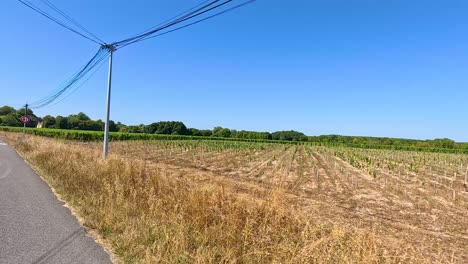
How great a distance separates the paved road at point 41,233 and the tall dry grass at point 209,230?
30 centimetres

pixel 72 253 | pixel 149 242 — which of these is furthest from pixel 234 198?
pixel 72 253

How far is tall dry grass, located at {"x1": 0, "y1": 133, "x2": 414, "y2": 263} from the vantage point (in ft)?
12.9

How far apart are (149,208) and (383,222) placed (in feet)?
21.4

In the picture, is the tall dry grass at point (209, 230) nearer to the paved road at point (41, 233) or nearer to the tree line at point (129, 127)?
the paved road at point (41, 233)

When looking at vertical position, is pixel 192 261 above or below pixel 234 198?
below

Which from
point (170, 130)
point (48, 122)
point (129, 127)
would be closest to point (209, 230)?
point (170, 130)

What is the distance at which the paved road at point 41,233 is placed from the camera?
4.12 meters

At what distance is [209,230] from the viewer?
4.90 meters

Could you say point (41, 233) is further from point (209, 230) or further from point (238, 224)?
point (238, 224)

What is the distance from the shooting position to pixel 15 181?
33.8ft

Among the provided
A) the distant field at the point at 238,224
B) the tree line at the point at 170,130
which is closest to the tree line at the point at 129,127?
the tree line at the point at 170,130

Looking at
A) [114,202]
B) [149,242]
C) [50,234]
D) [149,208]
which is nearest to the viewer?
[149,242]

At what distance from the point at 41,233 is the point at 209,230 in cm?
290

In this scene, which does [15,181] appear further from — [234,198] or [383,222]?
[383,222]
